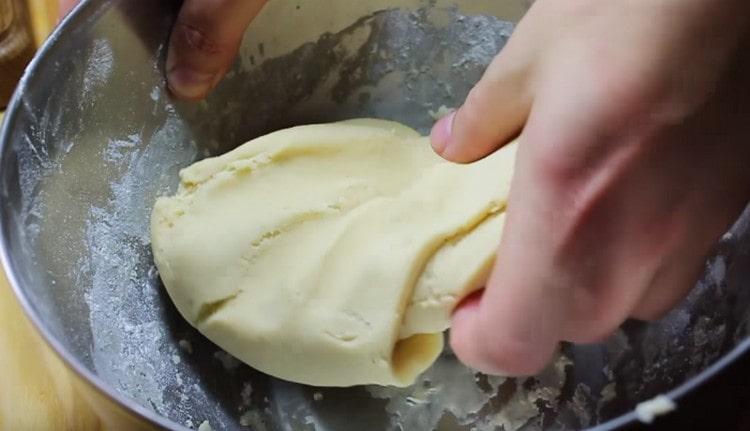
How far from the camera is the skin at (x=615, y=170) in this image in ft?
1.65

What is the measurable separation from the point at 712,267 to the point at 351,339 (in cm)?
32

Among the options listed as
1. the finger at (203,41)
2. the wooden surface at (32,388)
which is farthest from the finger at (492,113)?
the wooden surface at (32,388)

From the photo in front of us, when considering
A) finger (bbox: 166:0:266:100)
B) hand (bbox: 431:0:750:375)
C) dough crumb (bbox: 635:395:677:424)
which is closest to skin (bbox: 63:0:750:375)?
hand (bbox: 431:0:750:375)

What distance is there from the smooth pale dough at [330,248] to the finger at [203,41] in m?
0.08

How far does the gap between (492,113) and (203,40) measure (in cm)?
28

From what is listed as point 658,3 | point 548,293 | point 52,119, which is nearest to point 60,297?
A: point 52,119

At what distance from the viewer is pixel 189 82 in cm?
82

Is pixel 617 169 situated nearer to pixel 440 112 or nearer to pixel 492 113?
pixel 492 113

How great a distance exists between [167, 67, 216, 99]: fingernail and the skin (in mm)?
336

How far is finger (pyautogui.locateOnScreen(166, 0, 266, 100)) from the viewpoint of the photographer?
0.78 m

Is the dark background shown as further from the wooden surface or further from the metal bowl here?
the wooden surface

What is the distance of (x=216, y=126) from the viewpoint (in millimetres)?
893

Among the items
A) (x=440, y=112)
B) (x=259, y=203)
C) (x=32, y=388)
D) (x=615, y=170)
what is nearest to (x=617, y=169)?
(x=615, y=170)

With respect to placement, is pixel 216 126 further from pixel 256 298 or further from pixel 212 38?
pixel 256 298
